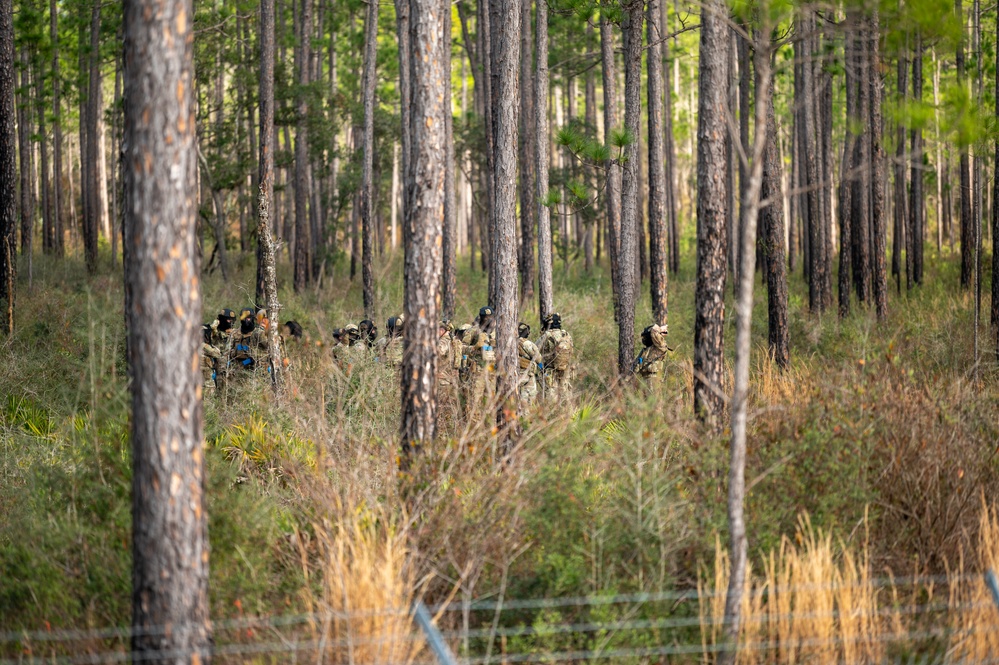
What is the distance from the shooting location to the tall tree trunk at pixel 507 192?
931 cm

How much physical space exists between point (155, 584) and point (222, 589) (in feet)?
3.00

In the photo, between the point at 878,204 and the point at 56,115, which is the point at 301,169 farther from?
the point at 878,204

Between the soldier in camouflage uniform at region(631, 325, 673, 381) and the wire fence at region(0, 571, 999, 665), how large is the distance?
6.45m

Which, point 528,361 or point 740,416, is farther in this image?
point 528,361

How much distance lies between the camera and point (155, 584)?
4320 millimetres

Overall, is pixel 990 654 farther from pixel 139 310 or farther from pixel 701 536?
pixel 139 310

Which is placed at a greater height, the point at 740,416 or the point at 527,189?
the point at 527,189

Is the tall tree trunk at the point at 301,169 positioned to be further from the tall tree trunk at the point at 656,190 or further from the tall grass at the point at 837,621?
the tall grass at the point at 837,621

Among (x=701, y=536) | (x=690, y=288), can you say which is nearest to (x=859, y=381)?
(x=701, y=536)

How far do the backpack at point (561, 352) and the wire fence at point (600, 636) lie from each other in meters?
6.84

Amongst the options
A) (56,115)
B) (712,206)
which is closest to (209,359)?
(712,206)

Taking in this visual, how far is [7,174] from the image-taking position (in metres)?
13.3

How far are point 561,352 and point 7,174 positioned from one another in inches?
325

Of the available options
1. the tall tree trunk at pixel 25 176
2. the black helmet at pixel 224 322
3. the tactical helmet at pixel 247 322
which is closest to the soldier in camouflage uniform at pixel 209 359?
the black helmet at pixel 224 322
